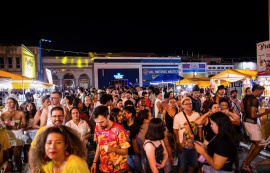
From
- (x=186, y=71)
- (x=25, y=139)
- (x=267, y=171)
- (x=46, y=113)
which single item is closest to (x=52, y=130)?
(x=46, y=113)

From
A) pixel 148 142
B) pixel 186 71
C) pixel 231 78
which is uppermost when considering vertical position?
pixel 186 71

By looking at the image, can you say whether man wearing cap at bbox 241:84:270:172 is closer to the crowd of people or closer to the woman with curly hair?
the crowd of people

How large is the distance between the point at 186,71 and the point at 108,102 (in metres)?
35.4

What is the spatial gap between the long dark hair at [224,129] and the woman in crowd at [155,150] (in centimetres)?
82

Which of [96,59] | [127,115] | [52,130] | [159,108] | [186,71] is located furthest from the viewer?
[186,71]

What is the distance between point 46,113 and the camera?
438 cm

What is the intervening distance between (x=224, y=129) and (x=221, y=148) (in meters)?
0.26

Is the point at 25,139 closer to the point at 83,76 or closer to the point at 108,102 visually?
the point at 108,102

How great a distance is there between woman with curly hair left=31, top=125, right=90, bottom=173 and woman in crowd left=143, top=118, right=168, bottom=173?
1.16m

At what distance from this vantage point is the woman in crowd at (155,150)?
2.80m

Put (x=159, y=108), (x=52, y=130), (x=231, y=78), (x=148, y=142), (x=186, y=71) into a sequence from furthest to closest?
(x=186, y=71)
(x=231, y=78)
(x=159, y=108)
(x=148, y=142)
(x=52, y=130)

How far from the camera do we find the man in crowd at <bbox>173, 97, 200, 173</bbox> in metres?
3.70

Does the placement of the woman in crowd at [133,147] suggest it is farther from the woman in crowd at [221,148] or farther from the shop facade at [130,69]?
the shop facade at [130,69]

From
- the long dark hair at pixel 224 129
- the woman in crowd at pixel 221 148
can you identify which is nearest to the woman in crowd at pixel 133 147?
the woman in crowd at pixel 221 148
